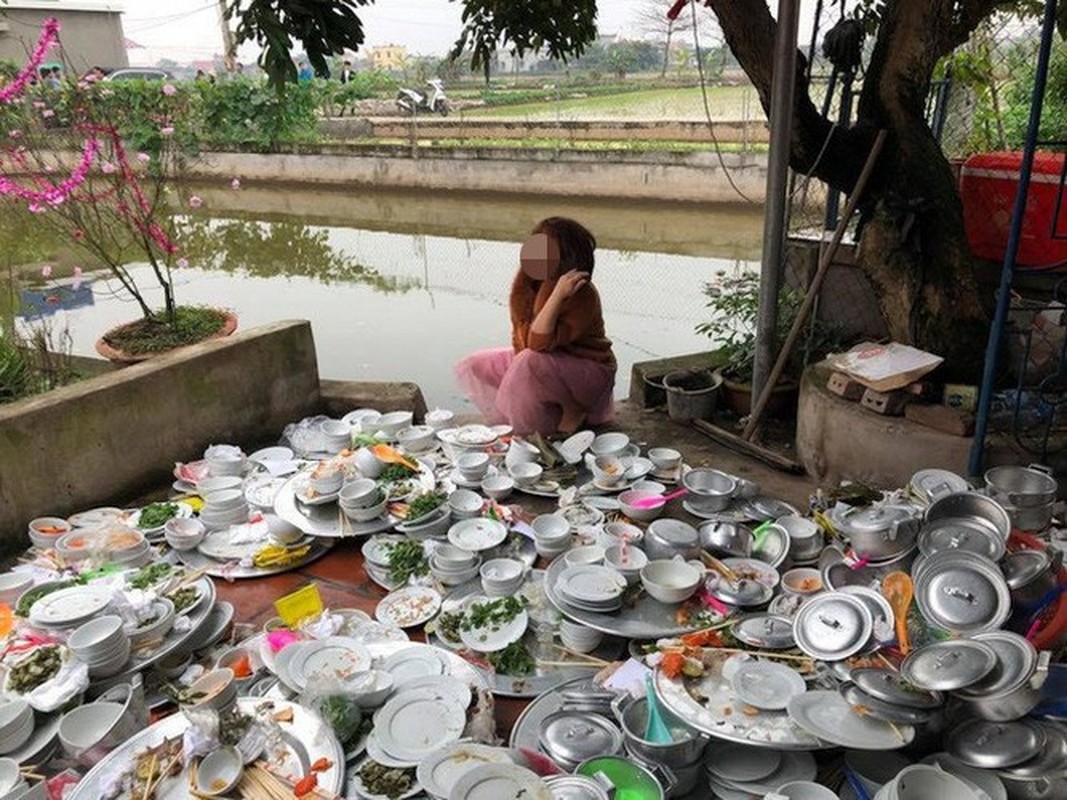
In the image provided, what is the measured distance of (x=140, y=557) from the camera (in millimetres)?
3033

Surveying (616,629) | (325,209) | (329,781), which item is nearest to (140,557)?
(329,781)

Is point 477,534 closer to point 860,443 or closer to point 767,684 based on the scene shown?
point 767,684

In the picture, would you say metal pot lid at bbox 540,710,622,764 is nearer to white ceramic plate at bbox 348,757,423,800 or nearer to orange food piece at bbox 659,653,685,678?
orange food piece at bbox 659,653,685,678

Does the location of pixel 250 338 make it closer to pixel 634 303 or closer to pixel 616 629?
pixel 616 629

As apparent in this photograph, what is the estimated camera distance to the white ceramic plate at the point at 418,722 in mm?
2100

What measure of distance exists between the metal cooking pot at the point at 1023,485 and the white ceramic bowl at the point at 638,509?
4.28 ft

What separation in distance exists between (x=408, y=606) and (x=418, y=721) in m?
0.69

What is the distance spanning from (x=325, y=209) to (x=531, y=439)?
12.1 meters

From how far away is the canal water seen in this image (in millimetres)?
7156

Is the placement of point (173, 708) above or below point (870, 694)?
below

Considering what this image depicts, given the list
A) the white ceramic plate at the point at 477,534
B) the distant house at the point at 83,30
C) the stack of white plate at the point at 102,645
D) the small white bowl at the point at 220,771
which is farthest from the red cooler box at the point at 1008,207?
the distant house at the point at 83,30

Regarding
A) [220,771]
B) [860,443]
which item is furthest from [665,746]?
[860,443]

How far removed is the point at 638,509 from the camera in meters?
3.34

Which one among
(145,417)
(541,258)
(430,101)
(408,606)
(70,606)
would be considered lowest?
(408,606)
